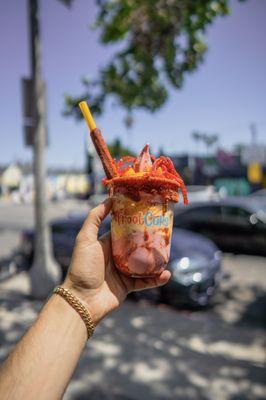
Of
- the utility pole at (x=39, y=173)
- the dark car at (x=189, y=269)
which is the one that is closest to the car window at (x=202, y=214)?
the dark car at (x=189, y=269)

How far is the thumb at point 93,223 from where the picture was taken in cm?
175

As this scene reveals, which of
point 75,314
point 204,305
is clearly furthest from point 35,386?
point 204,305

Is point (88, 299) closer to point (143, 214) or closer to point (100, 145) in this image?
point (143, 214)

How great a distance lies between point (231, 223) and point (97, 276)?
772 centimetres

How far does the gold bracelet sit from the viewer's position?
1.54 m

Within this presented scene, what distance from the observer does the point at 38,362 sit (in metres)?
1.32

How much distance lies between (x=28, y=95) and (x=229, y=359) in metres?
4.76

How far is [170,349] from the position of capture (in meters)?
4.17

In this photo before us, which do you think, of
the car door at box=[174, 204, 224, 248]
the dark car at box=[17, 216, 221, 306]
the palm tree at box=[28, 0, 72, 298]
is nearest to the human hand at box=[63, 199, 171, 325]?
the dark car at box=[17, 216, 221, 306]

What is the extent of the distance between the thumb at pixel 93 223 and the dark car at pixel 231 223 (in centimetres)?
748

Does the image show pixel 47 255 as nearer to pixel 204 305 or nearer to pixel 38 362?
pixel 204 305

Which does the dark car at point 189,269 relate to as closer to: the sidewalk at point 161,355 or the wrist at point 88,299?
the sidewalk at point 161,355

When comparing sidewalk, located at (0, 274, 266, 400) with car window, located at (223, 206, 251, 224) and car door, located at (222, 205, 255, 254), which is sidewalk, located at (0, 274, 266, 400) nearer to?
car door, located at (222, 205, 255, 254)

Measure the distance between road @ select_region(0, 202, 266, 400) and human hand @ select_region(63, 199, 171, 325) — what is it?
1.87 m
